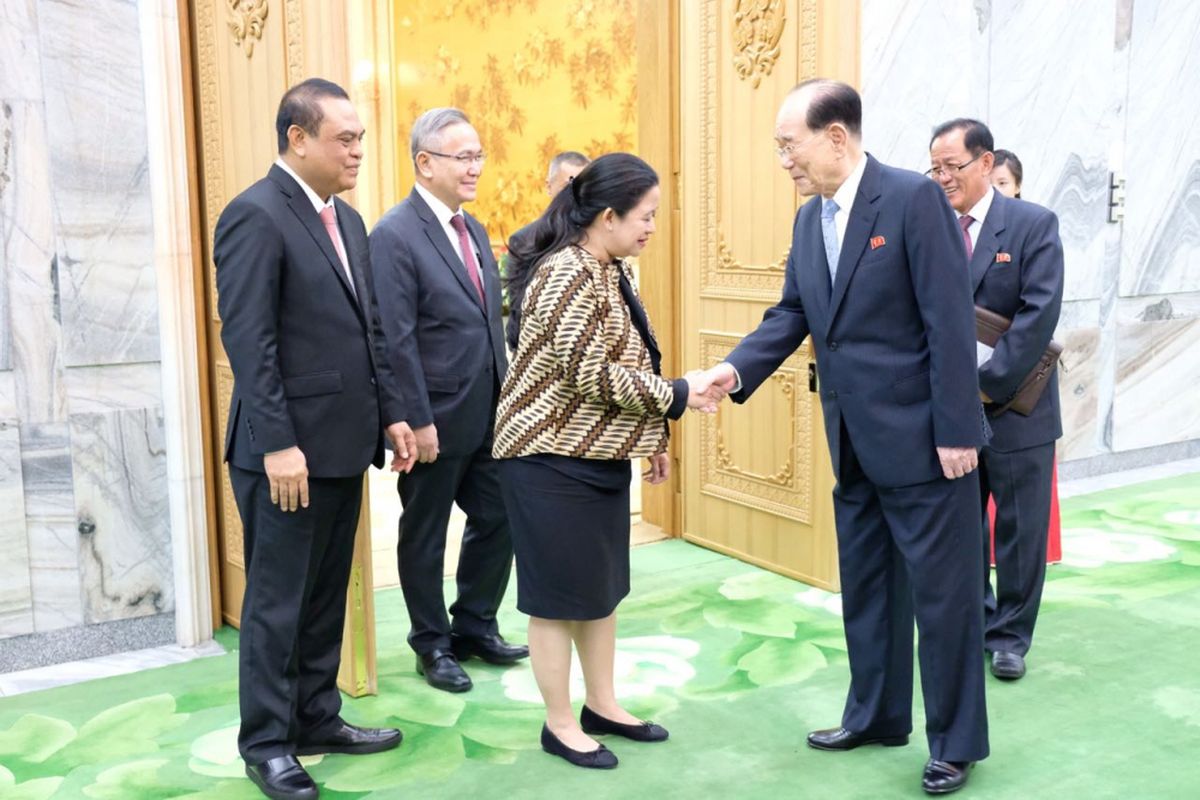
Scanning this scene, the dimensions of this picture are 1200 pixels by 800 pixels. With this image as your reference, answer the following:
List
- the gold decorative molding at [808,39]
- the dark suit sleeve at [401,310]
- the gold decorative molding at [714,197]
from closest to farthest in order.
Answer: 1. the dark suit sleeve at [401,310]
2. the gold decorative molding at [808,39]
3. the gold decorative molding at [714,197]

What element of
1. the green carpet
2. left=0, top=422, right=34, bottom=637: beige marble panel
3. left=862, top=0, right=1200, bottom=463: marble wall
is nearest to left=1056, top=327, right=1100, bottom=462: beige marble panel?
left=862, top=0, right=1200, bottom=463: marble wall

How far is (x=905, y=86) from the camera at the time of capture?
15.6 feet

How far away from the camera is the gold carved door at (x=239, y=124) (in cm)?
358

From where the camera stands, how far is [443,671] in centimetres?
380

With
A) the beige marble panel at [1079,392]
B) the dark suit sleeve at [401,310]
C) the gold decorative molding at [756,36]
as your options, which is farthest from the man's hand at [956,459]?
the beige marble panel at [1079,392]

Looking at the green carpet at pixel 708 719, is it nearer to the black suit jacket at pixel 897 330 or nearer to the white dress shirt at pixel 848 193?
the black suit jacket at pixel 897 330

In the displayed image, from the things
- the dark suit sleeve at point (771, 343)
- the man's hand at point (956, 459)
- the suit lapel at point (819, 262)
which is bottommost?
the man's hand at point (956, 459)

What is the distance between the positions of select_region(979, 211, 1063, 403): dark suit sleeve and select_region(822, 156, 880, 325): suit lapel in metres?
0.87

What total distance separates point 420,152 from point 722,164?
174 centimetres

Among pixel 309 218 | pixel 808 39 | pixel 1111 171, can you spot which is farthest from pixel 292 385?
pixel 1111 171

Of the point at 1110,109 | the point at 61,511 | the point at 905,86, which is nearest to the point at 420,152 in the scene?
the point at 61,511

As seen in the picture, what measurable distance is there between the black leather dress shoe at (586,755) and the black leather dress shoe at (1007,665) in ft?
4.41

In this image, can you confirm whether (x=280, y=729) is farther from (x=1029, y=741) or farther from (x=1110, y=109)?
(x=1110, y=109)

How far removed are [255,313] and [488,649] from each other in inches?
63.5
